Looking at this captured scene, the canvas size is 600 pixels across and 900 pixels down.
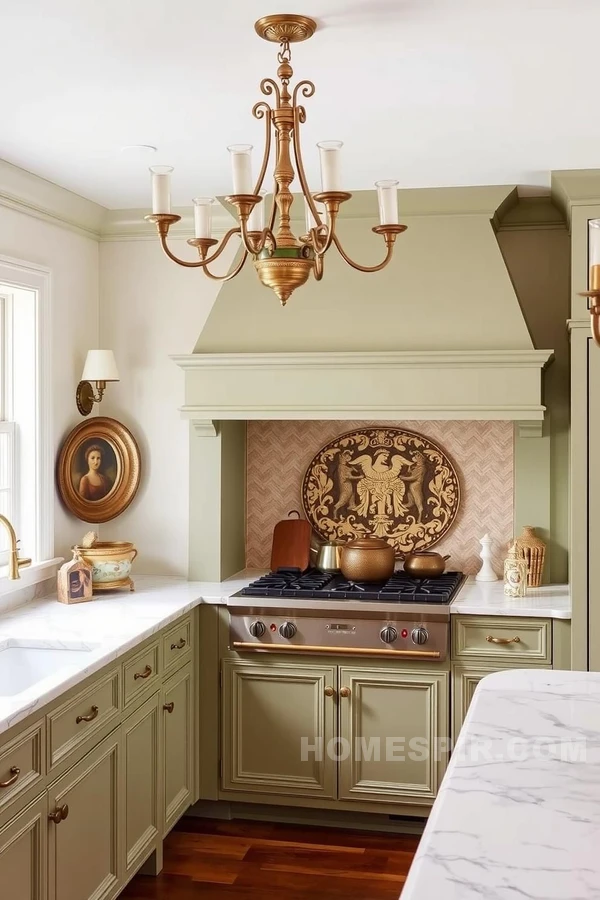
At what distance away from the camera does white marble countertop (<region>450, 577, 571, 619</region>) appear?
3.71 meters

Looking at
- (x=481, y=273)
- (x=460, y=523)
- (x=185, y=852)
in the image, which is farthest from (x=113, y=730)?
(x=481, y=273)

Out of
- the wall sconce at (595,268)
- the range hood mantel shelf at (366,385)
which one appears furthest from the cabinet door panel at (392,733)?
the wall sconce at (595,268)

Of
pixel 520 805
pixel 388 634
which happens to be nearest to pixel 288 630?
pixel 388 634

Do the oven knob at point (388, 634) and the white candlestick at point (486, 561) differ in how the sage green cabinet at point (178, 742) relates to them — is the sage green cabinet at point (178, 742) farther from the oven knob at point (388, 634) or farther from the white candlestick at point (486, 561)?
the white candlestick at point (486, 561)

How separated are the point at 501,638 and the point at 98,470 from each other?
→ 1874mm

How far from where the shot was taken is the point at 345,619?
3816 millimetres

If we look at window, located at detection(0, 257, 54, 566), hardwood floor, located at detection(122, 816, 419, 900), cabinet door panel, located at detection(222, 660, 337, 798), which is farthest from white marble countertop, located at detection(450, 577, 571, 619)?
window, located at detection(0, 257, 54, 566)

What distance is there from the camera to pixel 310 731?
3.89m

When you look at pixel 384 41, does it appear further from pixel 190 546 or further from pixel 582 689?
pixel 190 546

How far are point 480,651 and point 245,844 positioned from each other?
1184mm

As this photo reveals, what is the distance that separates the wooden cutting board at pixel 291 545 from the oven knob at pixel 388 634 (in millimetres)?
719

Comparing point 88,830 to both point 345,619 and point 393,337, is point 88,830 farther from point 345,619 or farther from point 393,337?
point 393,337

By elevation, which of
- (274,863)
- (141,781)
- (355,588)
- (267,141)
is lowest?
(274,863)

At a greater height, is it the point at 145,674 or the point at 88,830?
the point at 145,674
